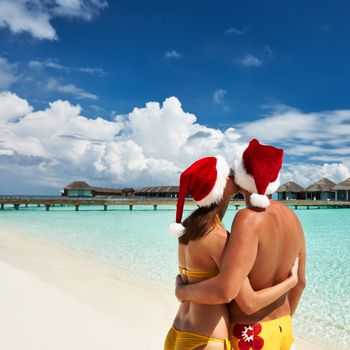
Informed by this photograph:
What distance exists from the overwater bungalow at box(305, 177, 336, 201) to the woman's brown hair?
64775mm

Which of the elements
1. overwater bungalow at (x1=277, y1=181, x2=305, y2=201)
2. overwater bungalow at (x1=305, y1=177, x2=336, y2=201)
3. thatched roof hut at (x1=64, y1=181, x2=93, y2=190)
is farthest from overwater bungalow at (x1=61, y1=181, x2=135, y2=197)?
overwater bungalow at (x1=305, y1=177, x2=336, y2=201)

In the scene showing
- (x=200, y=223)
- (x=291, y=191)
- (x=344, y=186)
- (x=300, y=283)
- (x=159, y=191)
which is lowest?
(x=300, y=283)

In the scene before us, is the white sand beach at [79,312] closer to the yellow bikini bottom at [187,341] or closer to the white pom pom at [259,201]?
the yellow bikini bottom at [187,341]

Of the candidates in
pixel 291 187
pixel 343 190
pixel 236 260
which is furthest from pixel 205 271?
pixel 291 187

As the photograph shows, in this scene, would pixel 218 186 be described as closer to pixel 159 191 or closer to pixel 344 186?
pixel 344 186

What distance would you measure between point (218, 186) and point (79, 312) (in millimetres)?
4470

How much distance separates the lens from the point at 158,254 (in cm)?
1356

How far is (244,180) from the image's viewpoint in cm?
168

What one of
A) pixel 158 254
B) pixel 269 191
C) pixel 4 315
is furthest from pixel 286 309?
pixel 158 254

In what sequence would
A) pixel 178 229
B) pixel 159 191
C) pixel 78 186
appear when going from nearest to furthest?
1. pixel 178 229
2. pixel 78 186
3. pixel 159 191

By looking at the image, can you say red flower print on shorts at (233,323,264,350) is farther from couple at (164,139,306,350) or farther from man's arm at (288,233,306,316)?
man's arm at (288,233,306,316)

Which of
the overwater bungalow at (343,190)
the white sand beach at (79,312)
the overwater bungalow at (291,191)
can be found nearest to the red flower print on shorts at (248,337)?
the white sand beach at (79,312)

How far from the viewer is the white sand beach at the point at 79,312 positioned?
14.1ft

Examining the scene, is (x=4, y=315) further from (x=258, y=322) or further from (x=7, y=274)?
(x=258, y=322)
